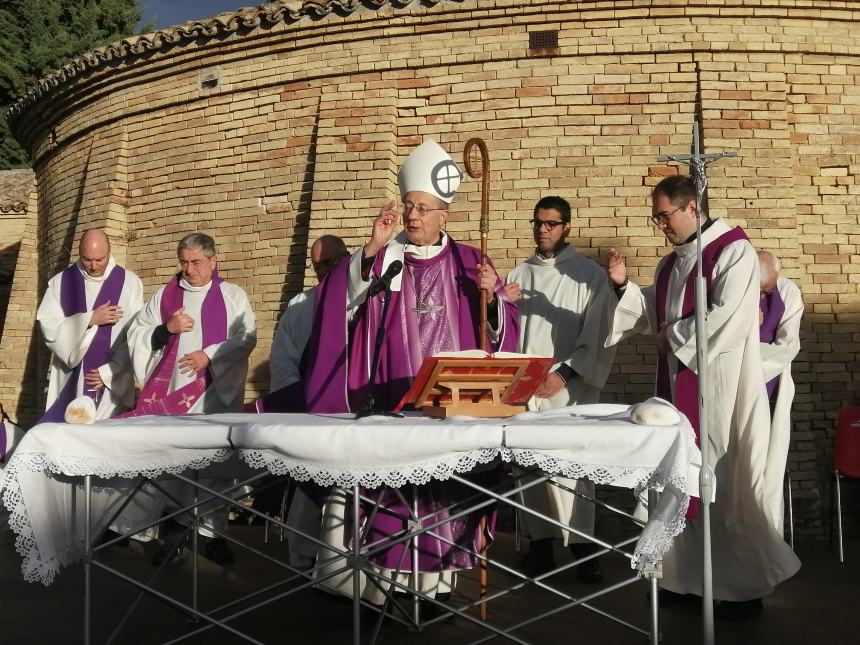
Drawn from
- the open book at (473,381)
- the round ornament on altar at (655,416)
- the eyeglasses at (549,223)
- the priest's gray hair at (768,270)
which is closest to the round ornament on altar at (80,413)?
the open book at (473,381)

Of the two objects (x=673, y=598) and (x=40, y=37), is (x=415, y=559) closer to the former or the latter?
(x=673, y=598)

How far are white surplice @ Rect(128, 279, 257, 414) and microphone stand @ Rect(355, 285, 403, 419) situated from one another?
1981mm

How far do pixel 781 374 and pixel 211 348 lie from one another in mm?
3692

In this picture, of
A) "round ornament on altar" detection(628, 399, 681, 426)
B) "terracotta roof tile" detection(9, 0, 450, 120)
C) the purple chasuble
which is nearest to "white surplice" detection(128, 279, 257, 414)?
the purple chasuble

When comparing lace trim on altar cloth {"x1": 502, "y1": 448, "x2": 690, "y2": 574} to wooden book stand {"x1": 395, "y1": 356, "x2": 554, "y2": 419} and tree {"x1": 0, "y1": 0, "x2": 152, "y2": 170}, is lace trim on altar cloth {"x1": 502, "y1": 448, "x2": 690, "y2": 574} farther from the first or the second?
tree {"x1": 0, "y1": 0, "x2": 152, "y2": 170}

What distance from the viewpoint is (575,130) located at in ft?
27.7

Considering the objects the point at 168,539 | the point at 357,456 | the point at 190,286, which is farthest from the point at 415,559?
the point at 190,286

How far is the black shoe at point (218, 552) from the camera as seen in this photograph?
6555 millimetres

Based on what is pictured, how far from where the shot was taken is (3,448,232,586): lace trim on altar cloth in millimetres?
3604

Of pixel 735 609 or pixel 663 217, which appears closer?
pixel 735 609

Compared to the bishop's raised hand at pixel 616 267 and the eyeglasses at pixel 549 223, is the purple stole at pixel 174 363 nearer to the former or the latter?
the eyeglasses at pixel 549 223

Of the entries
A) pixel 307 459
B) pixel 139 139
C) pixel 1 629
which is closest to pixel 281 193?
pixel 139 139

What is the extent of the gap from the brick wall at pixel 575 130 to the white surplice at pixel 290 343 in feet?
7.69

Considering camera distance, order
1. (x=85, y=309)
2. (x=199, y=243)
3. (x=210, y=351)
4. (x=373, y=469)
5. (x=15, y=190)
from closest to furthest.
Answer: (x=373, y=469) < (x=210, y=351) < (x=199, y=243) < (x=85, y=309) < (x=15, y=190)
